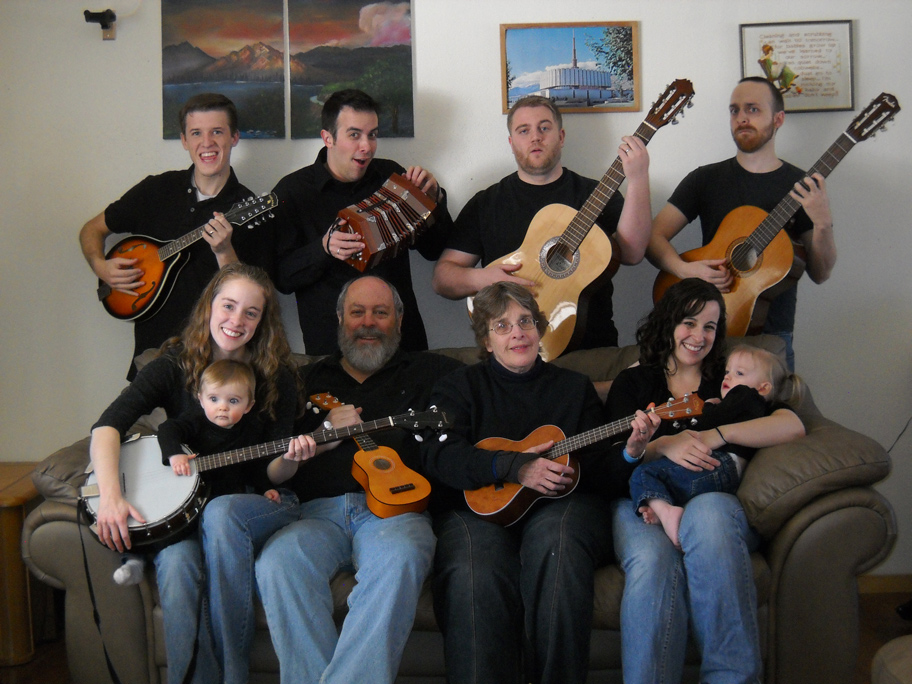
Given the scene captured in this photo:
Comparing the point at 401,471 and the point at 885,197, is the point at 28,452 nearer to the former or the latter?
the point at 401,471

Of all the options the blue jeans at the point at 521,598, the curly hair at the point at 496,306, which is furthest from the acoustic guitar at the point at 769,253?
the blue jeans at the point at 521,598

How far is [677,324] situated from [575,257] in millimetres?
518

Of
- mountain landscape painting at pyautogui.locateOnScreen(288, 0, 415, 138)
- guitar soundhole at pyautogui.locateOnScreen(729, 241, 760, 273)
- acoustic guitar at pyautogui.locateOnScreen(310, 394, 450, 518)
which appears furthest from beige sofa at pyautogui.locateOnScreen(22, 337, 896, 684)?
mountain landscape painting at pyautogui.locateOnScreen(288, 0, 415, 138)

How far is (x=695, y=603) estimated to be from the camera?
201 centimetres

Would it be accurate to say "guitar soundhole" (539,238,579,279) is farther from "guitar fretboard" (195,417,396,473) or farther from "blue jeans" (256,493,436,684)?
"blue jeans" (256,493,436,684)

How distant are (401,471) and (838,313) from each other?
6.94 feet

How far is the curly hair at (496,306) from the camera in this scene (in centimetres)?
238

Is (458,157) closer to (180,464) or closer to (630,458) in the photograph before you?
(630,458)

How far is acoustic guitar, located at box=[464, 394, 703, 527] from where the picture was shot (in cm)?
215

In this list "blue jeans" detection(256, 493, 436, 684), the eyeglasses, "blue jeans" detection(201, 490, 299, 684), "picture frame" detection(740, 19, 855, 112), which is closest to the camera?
"blue jeans" detection(256, 493, 436, 684)

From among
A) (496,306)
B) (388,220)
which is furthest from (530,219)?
(496,306)

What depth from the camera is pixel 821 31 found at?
11.0ft

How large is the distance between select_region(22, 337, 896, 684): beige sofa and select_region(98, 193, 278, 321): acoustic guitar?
0.96 meters

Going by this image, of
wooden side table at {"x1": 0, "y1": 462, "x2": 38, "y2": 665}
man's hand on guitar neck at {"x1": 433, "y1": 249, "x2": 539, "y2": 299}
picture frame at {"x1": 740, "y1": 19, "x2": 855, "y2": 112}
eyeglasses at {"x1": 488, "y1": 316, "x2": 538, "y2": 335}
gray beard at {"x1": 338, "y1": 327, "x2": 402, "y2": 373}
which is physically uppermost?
picture frame at {"x1": 740, "y1": 19, "x2": 855, "y2": 112}
